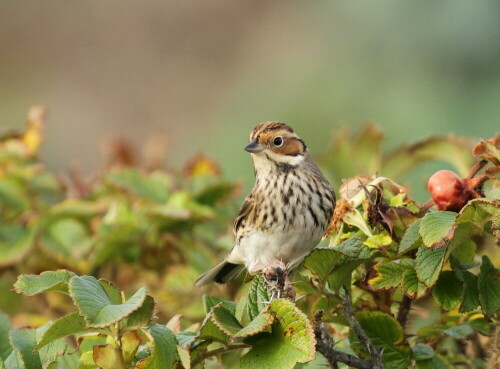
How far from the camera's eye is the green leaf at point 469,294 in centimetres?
171

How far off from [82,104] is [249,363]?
735 cm

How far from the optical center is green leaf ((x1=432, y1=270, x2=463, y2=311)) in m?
1.72

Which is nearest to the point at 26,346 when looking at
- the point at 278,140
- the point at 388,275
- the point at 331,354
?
the point at 331,354

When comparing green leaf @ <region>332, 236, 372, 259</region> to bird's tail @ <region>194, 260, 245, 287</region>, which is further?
bird's tail @ <region>194, 260, 245, 287</region>

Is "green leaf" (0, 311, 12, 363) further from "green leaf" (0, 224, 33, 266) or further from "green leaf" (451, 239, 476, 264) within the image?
"green leaf" (0, 224, 33, 266)

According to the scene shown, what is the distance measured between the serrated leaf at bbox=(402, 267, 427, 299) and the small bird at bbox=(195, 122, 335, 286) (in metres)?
0.59

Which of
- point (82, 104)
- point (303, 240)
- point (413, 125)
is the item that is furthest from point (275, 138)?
point (82, 104)

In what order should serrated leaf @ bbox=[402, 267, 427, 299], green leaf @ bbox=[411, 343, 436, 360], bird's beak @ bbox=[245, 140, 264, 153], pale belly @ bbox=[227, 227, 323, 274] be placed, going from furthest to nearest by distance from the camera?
bird's beak @ bbox=[245, 140, 264, 153] → pale belly @ bbox=[227, 227, 323, 274] → green leaf @ bbox=[411, 343, 436, 360] → serrated leaf @ bbox=[402, 267, 427, 299]

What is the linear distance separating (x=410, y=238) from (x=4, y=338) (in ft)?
2.39

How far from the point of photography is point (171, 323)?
180 centimetres

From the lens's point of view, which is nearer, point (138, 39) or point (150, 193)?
point (150, 193)

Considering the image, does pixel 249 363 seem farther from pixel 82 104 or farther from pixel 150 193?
pixel 82 104

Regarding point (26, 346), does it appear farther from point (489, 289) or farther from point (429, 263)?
point (489, 289)

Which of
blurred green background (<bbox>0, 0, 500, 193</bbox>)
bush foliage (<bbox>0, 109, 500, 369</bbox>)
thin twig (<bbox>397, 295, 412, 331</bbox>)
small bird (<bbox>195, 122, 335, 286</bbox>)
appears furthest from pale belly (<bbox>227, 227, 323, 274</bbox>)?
blurred green background (<bbox>0, 0, 500, 193</bbox>)
